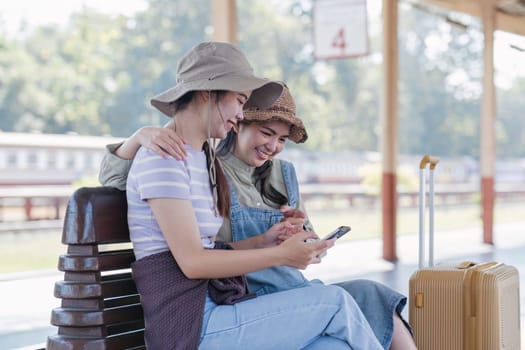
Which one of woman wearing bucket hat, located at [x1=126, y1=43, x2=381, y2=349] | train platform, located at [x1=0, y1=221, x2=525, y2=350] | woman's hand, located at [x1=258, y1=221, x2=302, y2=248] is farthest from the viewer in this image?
train platform, located at [x1=0, y1=221, x2=525, y2=350]

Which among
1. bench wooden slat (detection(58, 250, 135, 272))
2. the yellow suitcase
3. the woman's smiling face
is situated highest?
the woman's smiling face

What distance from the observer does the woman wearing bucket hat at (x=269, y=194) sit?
→ 2.01 metres

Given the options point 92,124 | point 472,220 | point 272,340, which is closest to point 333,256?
point 272,340

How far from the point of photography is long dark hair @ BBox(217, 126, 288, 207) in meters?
2.20

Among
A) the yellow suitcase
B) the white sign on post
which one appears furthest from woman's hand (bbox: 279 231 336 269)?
the white sign on post

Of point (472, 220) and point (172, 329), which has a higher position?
point (172, 329)

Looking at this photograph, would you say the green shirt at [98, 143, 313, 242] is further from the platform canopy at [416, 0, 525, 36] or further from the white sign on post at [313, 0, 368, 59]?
the platform canopy at [416, 0, 525, 36]

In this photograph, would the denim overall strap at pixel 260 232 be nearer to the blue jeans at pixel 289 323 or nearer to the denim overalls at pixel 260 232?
the denim overalls at pixel 260 232

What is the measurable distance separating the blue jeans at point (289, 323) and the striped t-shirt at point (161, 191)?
18 cm

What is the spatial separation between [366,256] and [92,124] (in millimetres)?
14376

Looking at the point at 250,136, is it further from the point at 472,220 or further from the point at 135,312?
the point at 472,220

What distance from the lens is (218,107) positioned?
67.9 inches

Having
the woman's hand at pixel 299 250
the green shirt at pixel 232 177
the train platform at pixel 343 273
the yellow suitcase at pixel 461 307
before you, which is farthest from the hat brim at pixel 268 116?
the train platform at pixel 343 273

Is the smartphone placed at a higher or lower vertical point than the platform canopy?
lower
